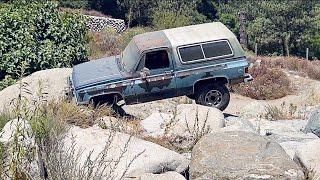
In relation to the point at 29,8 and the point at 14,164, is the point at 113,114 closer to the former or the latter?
the point at 14,164

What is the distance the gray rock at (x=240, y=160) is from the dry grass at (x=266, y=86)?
11286 millimetres

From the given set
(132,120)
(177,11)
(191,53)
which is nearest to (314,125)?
(132,120)

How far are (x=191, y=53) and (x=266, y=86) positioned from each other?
744cm

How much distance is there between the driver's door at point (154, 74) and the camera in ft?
35.7

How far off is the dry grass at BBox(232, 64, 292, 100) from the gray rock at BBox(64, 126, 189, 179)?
434 inches

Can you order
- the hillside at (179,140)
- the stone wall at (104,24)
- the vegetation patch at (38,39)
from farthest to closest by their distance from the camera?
the stone wall at (104,24), the vegetation patch at (38,39), the hillside at (179,140)

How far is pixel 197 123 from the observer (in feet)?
25.0

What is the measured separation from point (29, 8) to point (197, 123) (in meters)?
11.2

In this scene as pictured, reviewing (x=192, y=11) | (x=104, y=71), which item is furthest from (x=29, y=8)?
(x=192, y=11)

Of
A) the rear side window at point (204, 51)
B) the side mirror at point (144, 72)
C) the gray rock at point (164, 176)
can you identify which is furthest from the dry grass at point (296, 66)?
the gray rock at point (164, 176)

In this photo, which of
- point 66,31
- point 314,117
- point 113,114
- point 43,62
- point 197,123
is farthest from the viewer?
point 66,31

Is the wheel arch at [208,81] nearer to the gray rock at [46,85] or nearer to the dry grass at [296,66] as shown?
the gray rock at [46,85]

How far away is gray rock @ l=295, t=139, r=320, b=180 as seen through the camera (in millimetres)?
5986

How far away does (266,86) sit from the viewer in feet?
58.8
